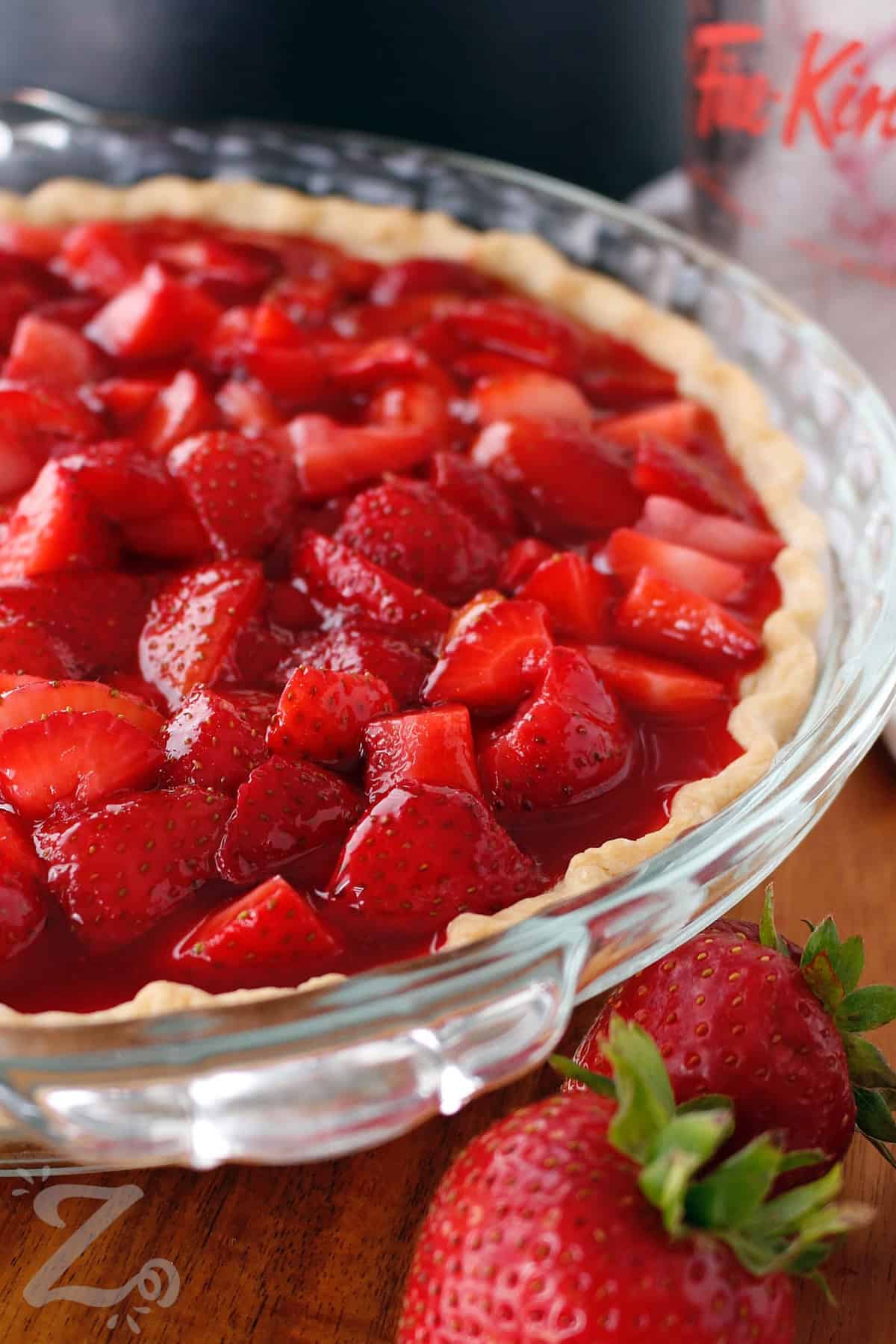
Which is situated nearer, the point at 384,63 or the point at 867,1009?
the point at 867,1009

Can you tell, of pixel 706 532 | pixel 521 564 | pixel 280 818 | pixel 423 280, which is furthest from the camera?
pixel 423 280

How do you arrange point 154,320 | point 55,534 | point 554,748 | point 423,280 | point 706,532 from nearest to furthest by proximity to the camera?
point 554,748 → point 55,534 → point 706,532 → point 154,320 → point 423,280

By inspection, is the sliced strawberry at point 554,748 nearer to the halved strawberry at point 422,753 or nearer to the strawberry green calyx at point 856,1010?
the halved strawberry at point 422,753

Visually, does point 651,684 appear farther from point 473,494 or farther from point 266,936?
point 266,936

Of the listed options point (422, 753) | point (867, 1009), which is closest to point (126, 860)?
point (422, 753)

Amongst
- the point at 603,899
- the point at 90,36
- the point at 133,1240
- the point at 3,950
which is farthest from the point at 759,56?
the point at 133,1240

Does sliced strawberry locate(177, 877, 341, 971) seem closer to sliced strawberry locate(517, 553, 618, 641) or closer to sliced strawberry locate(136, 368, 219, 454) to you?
sliced strawberry locate(517, 553, 618, 641)
